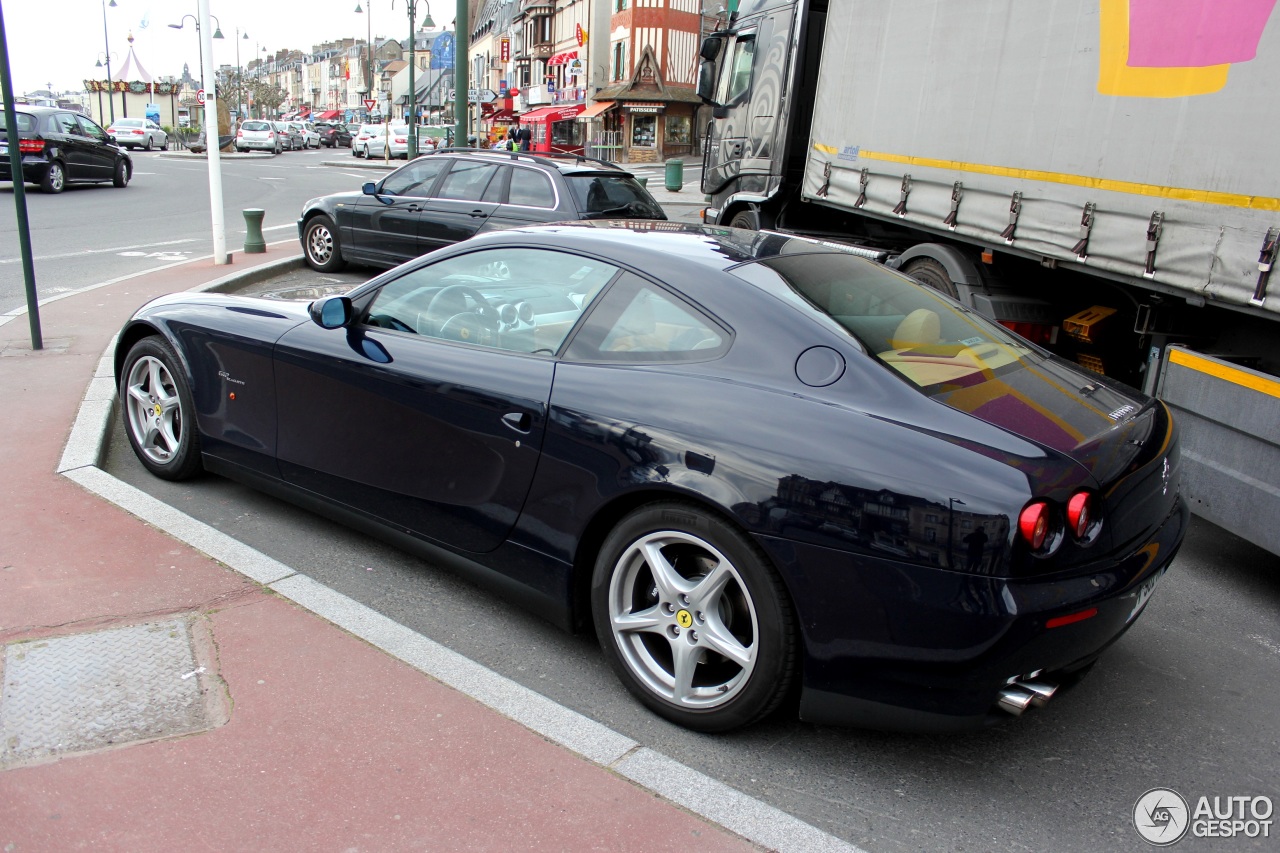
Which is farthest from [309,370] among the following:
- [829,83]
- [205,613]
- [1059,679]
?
[829,83]

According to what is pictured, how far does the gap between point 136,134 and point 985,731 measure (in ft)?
183

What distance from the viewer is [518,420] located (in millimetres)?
3307

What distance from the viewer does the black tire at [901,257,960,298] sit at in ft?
24.4

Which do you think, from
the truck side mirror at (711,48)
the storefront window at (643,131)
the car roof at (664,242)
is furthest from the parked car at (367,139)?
the car roof at (664,242)

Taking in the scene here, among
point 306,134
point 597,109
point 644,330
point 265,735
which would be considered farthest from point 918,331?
point 306,134

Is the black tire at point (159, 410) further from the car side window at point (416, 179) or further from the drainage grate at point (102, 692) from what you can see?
the car side window at point (416, 179)

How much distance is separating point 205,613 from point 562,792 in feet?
5.34

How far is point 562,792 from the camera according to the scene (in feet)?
8.79

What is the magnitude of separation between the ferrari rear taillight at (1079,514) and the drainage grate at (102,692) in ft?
8.01

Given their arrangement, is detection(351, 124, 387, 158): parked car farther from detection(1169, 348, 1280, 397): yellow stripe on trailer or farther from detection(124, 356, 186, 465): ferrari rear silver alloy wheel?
detection(1169, 348, 1280, 397): yellow stripe on trailer

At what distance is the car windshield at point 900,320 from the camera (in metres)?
3.05

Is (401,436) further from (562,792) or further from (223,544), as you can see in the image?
(562,792)

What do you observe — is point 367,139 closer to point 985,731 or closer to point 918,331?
point 918,331

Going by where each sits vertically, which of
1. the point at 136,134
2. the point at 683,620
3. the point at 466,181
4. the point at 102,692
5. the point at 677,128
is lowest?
the point at 136,134
